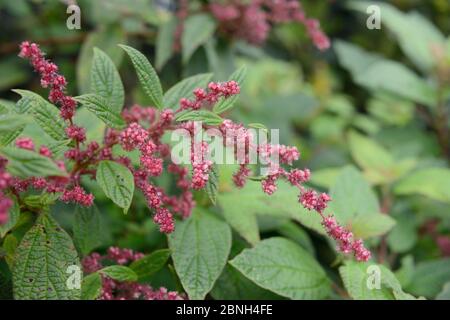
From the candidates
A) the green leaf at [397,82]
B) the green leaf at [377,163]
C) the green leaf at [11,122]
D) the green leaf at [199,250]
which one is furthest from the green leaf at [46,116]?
the green leaf at [397,82]

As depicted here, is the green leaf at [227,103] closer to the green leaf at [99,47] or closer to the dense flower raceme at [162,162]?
the dense flower raceme at [162,162]

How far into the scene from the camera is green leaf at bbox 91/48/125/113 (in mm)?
1270

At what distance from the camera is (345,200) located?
5.09 ft

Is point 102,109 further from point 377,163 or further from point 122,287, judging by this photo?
point 377,163

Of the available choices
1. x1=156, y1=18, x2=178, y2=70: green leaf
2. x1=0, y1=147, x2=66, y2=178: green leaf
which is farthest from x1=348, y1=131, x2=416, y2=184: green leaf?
x1=0, y1=147, x2=66, y2=178: green leaf

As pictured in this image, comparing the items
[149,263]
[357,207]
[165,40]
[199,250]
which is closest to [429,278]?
[357,207]

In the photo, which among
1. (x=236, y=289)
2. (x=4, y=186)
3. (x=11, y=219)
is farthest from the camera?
(x=236, y=289)

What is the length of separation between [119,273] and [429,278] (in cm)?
83

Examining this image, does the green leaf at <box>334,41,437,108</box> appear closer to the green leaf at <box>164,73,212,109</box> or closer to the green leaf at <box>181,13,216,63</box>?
the green leaf at <box>181,13,216,63</box>

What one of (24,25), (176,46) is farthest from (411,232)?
(24,25)

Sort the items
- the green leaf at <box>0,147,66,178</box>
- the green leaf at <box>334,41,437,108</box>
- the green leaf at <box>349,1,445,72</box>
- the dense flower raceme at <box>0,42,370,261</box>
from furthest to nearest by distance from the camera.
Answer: the green leaf at <box>349,1,445,72</box> < the green leaf at <box>334,41,437,108</box> < the dense flower raceme at <box>0,42,370,261</box> < the green leaf at <box>0,147,66,178</box>

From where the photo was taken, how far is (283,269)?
1.38 metres

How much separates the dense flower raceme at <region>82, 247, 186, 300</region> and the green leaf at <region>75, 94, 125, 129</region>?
286 mm

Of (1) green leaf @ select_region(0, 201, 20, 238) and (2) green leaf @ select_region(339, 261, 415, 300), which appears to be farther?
(2) green leaf @ select_region(339, 261, 415, 300)
